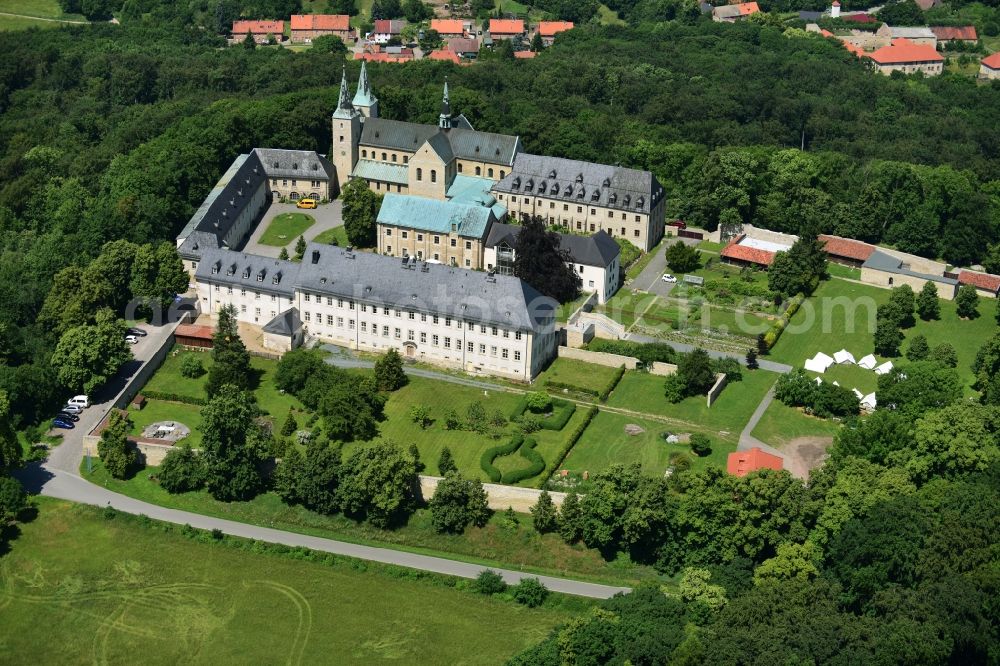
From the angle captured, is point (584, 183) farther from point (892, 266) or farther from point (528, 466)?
point (528, 466)

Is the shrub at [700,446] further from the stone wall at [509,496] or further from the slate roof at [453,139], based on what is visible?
the slate roof at [453,139]

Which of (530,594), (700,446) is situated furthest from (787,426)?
(530,594)

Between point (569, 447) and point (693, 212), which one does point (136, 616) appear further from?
point (693, 212)

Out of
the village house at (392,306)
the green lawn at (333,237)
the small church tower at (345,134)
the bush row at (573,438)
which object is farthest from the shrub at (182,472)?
the small church tower at (345,134)

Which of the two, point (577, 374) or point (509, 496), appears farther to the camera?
point (577, 374)

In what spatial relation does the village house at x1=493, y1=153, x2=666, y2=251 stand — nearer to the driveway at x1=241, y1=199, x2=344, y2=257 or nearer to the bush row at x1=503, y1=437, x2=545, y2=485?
the driveway at x1=241, y1=199, x2=344, y2=257

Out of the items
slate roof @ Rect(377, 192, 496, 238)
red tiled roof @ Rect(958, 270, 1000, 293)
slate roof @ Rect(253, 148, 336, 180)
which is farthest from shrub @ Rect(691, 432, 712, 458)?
slate roof @ Rect(253, 148, 336, 180)

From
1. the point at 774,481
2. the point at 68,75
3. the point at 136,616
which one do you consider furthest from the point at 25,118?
the point at 774,481
